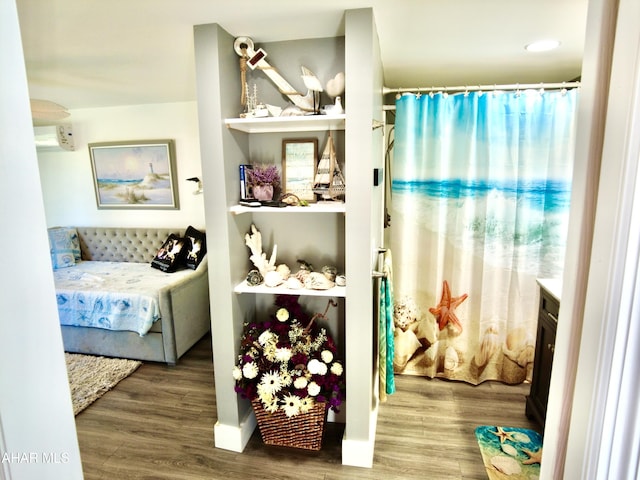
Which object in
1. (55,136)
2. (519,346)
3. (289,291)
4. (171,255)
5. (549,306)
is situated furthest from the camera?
(55,136)

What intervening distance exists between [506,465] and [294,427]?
1188 mm

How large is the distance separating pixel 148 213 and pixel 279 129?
9.24 ft

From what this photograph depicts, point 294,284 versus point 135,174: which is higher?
point 135,174

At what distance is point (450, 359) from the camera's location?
9.20 feet

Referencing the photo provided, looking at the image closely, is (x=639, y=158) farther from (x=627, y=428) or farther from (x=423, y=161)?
(x=423, y=161)

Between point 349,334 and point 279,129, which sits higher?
point 279,129

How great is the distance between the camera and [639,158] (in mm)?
584

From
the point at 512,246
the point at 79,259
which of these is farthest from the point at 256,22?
the point at 79,259

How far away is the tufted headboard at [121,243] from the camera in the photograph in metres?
4.09

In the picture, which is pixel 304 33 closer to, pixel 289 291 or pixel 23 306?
pixel 289 291

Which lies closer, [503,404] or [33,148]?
[33,148]

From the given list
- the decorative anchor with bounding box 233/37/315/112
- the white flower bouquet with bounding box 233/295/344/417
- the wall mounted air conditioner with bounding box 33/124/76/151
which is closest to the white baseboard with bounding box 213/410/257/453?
the white flower bouquet with bounding box 233/295/344/417

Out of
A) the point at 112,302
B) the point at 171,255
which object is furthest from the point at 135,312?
the point at 171,255

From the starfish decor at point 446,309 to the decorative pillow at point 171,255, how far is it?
251cm
